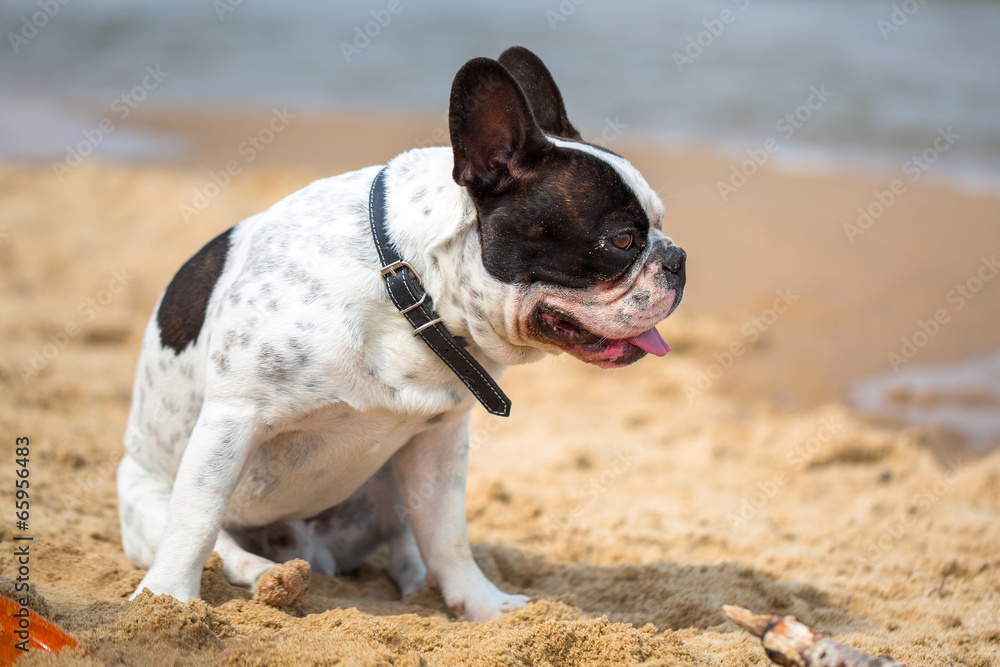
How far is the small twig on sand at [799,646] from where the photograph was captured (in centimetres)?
233

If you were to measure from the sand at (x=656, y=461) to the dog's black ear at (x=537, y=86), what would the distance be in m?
1.69

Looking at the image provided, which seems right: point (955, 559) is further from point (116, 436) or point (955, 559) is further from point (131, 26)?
point (131, 26)

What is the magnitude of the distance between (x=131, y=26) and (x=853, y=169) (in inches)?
571
